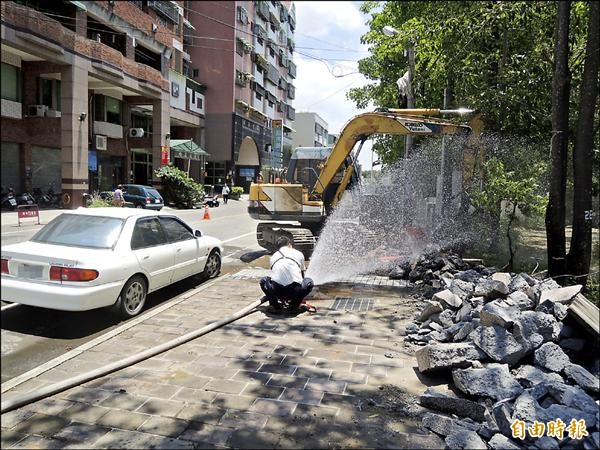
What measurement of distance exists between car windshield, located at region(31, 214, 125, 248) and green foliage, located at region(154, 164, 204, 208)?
2456cm

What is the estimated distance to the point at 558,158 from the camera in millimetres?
7996

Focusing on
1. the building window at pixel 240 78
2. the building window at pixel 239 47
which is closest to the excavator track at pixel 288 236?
the building window at pixel 240 78

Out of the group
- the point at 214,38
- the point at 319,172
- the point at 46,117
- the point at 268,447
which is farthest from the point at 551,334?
the point at 214,38

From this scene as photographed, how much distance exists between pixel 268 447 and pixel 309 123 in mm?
89164

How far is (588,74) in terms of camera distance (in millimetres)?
7578

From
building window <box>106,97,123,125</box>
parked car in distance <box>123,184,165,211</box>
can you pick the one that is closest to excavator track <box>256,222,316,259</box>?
parked car in distance <box>123,184,165,211</box>

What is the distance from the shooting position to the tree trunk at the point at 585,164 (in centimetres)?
753

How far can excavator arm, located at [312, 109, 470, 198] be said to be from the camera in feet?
35.6

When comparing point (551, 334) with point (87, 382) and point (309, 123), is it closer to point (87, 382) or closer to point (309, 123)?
point (87, 382)

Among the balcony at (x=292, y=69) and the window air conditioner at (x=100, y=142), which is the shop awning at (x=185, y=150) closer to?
the window air conditioner at (x=100, y=142)

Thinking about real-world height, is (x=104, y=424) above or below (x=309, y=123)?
below

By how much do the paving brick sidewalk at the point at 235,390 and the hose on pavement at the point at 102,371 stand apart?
0.17 ft

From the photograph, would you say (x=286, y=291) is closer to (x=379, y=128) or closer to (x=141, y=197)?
(x=379, y=128)

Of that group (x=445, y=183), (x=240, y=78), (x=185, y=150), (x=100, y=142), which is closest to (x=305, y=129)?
(x=240, y=78)
